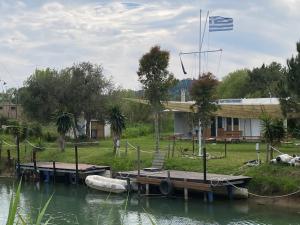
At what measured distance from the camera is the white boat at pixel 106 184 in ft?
105

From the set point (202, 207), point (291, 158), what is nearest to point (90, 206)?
point (202, 207)

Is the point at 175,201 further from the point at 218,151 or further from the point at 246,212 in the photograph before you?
the point at 218,151

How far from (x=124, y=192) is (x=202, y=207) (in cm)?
682

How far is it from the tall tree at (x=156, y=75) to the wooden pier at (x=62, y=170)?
605 cm

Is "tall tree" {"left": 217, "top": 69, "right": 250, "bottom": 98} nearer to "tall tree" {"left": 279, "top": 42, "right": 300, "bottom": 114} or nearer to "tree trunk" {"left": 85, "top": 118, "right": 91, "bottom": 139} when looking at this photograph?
"tree trunk" {"left": 85, "top": 118, "right": 91, "bottom": 139}

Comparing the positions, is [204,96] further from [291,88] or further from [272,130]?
[272,130]

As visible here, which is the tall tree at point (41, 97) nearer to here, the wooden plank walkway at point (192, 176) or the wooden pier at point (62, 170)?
the wooden pier at point (62, 170)

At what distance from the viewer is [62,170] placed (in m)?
37.7

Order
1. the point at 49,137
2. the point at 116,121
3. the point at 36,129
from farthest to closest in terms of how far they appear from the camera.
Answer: the point at 49,137 < the point at 36,129 < the point at 116,121

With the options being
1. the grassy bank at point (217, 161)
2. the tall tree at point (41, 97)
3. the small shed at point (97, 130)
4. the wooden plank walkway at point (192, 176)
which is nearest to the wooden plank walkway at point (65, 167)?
the grassy bank at point (217, 161)

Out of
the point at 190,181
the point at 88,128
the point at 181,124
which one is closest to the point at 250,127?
the point at 181,124

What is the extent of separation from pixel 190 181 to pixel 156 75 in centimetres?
1281

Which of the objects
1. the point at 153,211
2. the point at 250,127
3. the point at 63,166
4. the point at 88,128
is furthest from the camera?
the point at 88,128

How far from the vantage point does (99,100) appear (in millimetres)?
56031
